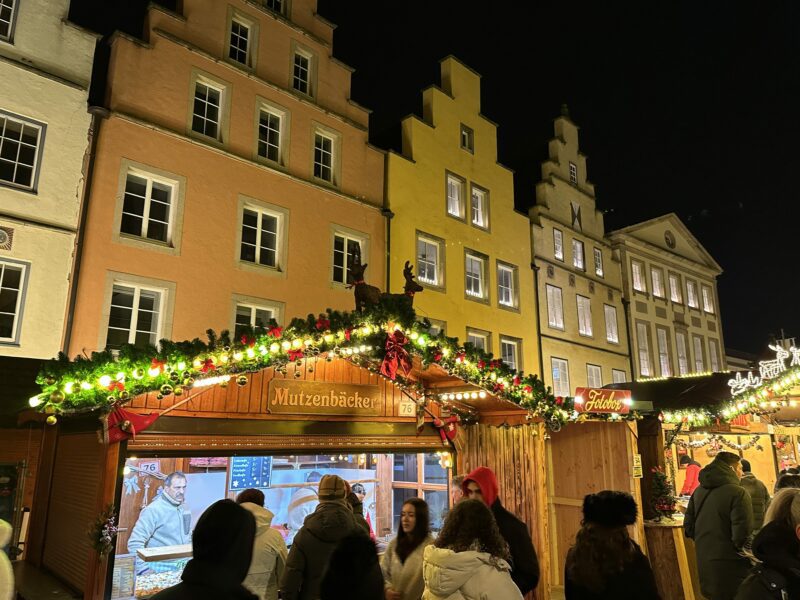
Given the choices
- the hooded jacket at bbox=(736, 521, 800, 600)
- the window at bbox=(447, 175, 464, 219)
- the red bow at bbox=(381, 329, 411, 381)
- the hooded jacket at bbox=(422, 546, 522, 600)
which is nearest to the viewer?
the hooded jacket at bbox=(736, 521, 800, 600)

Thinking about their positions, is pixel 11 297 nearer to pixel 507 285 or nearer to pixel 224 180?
pixel 224 180

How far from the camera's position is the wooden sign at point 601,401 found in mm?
9055

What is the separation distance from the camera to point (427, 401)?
377 inches

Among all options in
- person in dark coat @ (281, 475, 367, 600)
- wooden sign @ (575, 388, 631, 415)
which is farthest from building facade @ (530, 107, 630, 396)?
person in dark coat @ (281, 475, 367, 600)

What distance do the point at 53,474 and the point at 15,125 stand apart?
698 centimetres

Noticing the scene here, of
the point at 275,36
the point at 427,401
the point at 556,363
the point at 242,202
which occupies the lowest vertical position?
the point at 427,401

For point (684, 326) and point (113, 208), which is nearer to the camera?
point (113, 208)

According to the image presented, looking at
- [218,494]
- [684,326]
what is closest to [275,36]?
[218,494]

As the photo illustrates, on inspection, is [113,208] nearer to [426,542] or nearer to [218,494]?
[218,494]

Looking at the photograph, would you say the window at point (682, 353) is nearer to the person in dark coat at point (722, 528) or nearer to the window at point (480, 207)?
the window at point (480, 207)

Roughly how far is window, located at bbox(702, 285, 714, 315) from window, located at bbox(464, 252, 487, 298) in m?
17.0

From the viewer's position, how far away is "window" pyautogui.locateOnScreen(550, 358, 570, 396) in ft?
68.6

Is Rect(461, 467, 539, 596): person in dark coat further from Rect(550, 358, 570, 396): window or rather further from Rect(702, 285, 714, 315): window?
Rect(702, 285, 714, 315): window

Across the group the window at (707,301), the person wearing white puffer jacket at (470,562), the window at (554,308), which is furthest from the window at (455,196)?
the window at (707,301)
